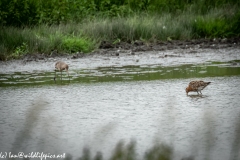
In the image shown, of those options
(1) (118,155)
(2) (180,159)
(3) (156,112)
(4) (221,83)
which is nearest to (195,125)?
(3) (156,112)

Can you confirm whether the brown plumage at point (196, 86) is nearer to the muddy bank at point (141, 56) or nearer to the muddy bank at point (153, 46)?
the muddy bank at point (141, 56)

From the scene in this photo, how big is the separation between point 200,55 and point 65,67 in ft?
15.8

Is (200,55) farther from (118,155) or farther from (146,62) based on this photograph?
(118,155)

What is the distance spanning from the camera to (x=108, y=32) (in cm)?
1781

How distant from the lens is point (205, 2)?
22.7 meters

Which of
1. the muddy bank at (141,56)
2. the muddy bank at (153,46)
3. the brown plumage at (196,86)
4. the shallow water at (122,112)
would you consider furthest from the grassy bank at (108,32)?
the brown plumage at (196,86)

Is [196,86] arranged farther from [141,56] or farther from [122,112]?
[141,56]

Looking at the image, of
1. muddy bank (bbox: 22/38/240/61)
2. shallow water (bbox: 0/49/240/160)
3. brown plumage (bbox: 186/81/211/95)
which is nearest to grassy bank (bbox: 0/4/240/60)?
muddy bank (bbox: 22/38/240/61)

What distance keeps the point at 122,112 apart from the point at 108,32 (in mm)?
10486

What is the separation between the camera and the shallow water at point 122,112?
228 inches

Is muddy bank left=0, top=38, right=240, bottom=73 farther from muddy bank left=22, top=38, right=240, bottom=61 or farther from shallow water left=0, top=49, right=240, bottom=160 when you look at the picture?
shallow water left=0, top=49, right=240, bottom=160

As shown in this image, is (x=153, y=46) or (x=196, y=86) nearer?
(x=196, y=86)

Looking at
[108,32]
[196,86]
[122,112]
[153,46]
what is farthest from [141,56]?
[122,112]

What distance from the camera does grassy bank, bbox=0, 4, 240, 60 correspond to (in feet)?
52.3
